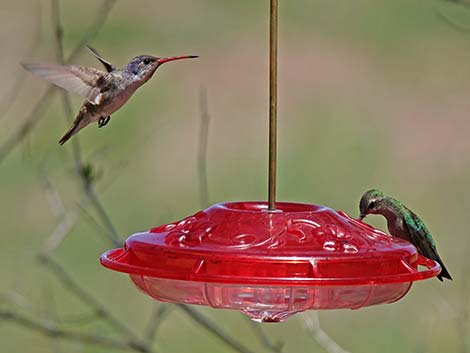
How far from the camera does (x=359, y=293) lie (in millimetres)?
3092

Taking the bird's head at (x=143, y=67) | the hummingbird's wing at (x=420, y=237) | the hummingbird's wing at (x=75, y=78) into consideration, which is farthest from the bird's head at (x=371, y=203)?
the hummingbird's wing at (x=75, y=78)

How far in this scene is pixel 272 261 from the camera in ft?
9.55

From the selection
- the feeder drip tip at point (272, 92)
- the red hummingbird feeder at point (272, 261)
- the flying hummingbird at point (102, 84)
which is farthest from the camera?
the flying hummingbird at point (102, 84)

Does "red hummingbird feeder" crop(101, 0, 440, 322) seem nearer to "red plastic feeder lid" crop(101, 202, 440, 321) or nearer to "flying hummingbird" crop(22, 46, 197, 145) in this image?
"red plastic feeder lid" crop(101, 202, 440, 321)

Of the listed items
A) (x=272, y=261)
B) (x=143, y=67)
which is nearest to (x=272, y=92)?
(x=272, y=261)

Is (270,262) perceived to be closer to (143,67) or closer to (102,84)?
(143,67)

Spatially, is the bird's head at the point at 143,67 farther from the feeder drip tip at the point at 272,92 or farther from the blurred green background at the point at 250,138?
the blurred green background at the point at 250,138

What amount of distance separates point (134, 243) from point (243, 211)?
0.31 meters

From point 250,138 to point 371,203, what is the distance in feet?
26.8

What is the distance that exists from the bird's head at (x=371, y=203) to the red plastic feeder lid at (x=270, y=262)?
70 centimetres

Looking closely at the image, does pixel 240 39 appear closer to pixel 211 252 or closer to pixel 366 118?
pixel 366 118

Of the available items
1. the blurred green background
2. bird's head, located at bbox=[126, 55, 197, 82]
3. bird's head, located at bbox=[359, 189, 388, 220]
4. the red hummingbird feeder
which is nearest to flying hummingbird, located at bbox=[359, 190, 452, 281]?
bird's head, located at bbox=[359, 189, 388, 220]

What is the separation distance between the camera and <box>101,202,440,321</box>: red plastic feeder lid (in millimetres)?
2928

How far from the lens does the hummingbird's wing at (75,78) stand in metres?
3.69
